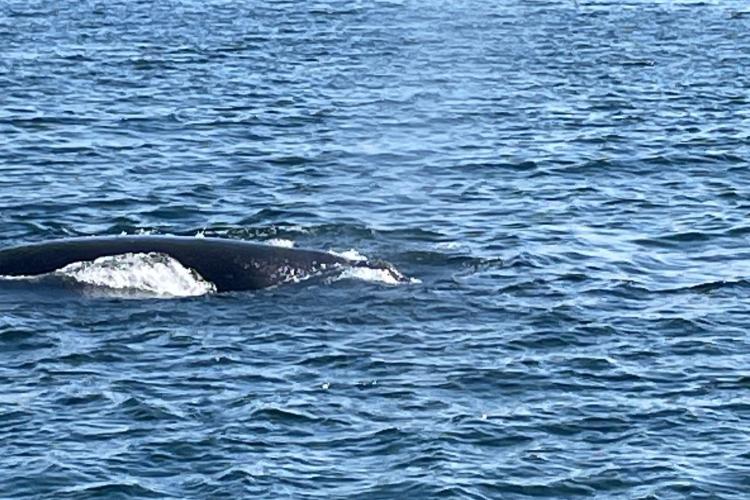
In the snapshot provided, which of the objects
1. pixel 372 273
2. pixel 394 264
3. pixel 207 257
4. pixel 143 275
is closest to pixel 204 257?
pixel 207 257

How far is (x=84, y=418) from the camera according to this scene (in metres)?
20.1

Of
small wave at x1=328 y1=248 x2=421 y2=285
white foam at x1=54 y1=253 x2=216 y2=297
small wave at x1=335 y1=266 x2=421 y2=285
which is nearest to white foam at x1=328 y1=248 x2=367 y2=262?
small wave at x1=328 y1=248 x2=421 y2=285

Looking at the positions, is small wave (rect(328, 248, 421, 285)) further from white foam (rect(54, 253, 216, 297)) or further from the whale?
white foam (rect(54, 253, 216, 297))

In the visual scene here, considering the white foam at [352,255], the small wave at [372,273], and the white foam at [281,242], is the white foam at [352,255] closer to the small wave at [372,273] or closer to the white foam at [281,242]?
the small wave at [372,273]

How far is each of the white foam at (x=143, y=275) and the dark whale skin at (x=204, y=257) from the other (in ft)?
0.40

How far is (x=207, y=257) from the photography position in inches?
972

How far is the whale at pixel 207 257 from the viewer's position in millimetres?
24516

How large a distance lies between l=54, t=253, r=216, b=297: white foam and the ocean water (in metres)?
0.03

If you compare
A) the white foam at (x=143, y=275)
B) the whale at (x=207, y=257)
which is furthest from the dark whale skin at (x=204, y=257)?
the white foam at (x=143, y=275)

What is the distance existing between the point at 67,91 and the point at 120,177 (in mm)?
8955

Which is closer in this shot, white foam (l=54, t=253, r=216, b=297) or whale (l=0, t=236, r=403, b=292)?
white foam (l=54, t=253, r=216, b=297)

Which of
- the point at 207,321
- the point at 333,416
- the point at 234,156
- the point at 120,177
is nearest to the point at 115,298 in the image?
the point at 207,321

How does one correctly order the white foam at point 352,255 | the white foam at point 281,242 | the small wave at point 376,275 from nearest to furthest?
the small wave at point 376,275, the white foam at point 352,255, the white foam at point 281,242

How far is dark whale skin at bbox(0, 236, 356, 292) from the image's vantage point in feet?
80.4
